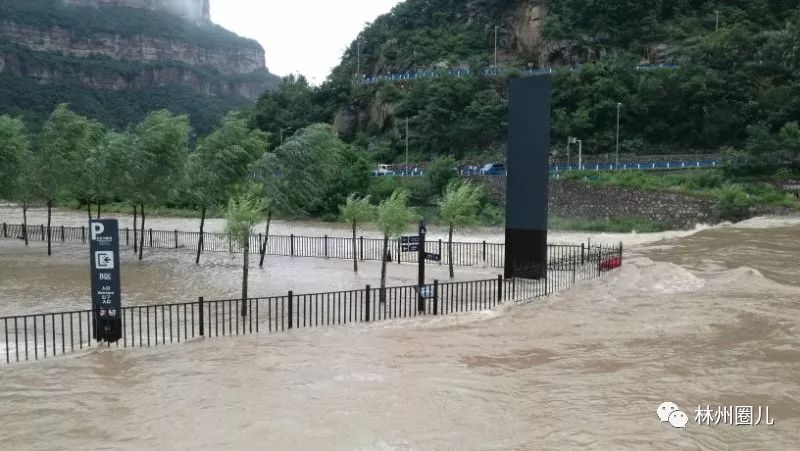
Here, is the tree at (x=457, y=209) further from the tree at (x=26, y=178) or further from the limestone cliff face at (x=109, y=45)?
the limestone cliff face at (x=109, y=45)

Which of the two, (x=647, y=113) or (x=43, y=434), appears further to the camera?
(x=647, y=113)

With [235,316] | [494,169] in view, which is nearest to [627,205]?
[494,169]

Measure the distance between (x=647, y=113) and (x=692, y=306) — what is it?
46.3 metres

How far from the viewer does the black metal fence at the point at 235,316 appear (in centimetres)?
1258

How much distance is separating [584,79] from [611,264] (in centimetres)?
4386

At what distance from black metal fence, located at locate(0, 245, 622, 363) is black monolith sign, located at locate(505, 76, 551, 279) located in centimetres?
77

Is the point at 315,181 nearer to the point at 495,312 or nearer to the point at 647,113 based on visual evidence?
the point at 495,312

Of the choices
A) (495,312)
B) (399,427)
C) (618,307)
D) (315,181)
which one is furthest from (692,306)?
(315,181)

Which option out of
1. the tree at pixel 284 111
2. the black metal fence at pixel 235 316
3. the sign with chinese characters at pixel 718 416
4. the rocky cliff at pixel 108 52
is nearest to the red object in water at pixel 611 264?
the black metal fence at pixel 235 316

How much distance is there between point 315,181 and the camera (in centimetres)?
2439

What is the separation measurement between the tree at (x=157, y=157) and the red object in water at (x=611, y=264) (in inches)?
678

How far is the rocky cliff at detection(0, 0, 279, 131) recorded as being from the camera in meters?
139

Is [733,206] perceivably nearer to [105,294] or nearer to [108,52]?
[105,294]

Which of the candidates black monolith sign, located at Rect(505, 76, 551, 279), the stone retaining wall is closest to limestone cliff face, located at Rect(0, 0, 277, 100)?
the stone retaining wall
